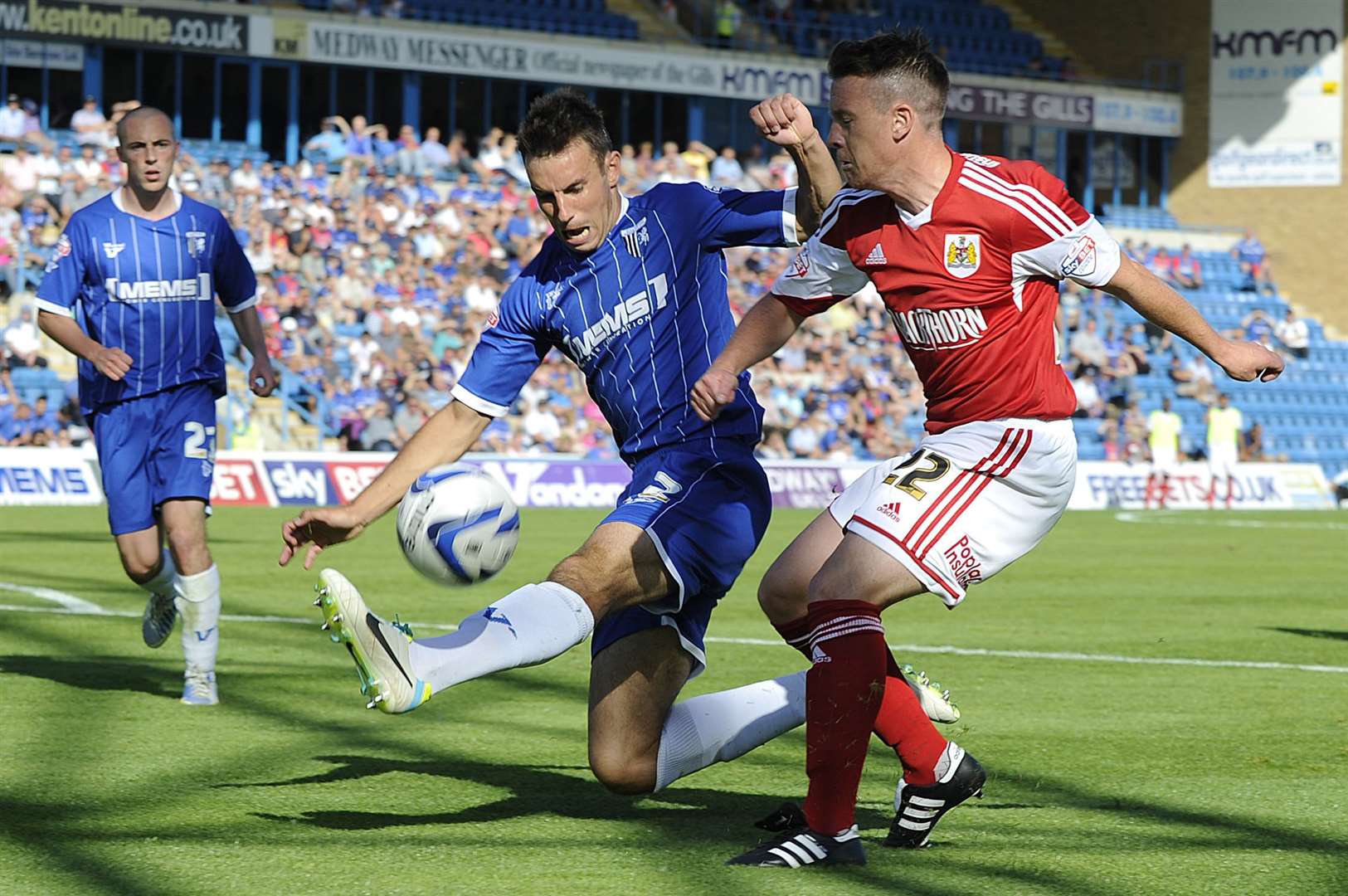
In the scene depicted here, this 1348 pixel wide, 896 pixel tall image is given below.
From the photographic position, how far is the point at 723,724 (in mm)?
5820

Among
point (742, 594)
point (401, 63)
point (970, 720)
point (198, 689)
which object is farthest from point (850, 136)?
point (401, 63)

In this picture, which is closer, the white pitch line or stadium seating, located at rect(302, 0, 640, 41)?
the white pitch line

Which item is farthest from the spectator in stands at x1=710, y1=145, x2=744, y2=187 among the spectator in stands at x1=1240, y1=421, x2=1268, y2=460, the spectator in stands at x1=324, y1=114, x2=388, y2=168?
the spectator in stands at x1=1240, y1=421, x2=1268, y2=460

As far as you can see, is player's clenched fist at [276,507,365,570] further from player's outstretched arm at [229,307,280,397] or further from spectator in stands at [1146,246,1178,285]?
spectator in stands at [1146,246,1178,285]

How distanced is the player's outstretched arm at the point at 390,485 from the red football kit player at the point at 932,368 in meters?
0.95

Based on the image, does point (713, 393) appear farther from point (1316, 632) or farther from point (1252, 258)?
point (1252, 258)

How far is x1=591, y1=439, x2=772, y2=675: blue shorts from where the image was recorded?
18.0 feet

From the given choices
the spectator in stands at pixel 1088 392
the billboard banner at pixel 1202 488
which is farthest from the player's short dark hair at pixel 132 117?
the spectator in stands at pixel 1088 392

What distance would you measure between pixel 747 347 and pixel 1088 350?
2844 cm

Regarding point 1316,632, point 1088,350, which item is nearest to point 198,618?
point 1316,632

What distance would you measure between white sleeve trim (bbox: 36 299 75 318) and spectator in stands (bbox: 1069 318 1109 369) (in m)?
26.5

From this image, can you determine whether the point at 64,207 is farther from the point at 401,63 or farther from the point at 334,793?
the point at 334,793

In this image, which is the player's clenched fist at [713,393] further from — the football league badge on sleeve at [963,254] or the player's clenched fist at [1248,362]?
the player's clenched fist at [1248,362]

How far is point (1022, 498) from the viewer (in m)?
5.08
